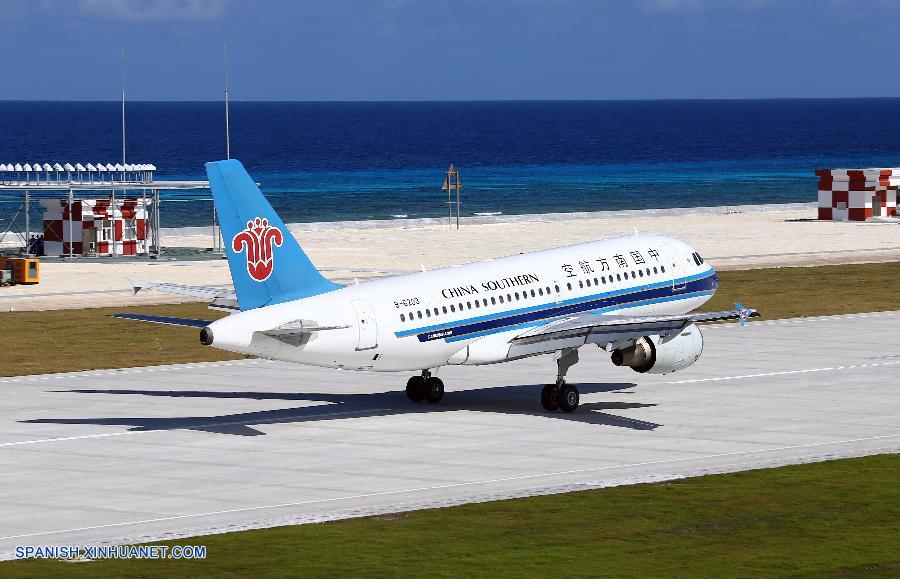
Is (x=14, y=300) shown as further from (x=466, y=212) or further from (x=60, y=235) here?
(x=466, y=212)

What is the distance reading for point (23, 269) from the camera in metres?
89.7

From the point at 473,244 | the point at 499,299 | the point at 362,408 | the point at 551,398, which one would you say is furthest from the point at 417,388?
the point at 473,244

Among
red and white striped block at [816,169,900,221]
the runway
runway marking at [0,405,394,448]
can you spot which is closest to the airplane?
the runway

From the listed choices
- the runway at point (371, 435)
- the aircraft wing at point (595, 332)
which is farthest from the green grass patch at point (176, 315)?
the aircraft wing at point (595, 332)

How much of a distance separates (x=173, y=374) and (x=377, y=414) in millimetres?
11743

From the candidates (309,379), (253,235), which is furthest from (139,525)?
(309,379)

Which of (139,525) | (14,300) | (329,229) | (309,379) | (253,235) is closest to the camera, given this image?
(139,525)

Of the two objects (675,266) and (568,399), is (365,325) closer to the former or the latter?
(568,399)

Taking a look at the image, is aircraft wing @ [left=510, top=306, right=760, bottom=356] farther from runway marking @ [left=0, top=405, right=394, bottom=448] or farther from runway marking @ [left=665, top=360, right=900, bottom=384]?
runway marking @ [left=665, top=360, right=900, bottom=384]

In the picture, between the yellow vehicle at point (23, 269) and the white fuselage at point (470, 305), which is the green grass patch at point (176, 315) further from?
the white fuselage at point (470, 305)

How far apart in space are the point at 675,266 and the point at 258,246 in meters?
15.6

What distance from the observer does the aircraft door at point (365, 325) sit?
147ft

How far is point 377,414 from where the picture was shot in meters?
49.3

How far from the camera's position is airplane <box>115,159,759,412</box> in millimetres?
43938
